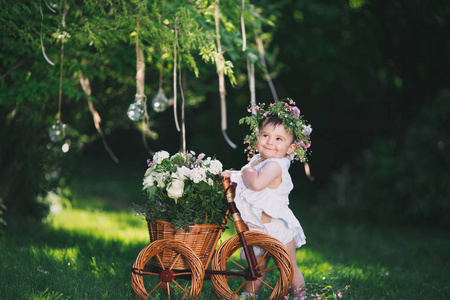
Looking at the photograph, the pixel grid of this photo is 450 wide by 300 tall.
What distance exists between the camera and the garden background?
4023mm

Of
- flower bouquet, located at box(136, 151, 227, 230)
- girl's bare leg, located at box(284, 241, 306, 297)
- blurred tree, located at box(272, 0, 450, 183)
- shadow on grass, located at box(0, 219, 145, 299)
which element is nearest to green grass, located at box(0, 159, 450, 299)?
shadow on grass, located at box(0, 219, 145, 299)

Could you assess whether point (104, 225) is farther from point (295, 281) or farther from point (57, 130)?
point (295, 281)

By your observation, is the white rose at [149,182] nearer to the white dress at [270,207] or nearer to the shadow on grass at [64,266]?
the white dress at [270,207]

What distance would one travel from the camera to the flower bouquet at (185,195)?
3.16 m

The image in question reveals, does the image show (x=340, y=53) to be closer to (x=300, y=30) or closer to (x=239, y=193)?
(x=300, y=30)

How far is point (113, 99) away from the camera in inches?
235

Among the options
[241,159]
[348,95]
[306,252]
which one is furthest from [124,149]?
[306,252]

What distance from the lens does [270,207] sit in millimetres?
3215

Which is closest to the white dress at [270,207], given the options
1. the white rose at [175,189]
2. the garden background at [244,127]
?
the white rose at [175,189]

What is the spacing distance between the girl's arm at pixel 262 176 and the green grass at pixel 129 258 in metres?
0.82

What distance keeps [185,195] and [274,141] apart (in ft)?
2.30

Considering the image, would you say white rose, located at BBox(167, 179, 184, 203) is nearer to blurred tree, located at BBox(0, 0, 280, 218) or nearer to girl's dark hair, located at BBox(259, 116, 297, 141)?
girl's dark hair, located at BBox(259, 116, 297, 141)

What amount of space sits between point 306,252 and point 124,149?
1214 centimetres

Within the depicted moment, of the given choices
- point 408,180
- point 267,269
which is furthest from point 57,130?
point 408,180
